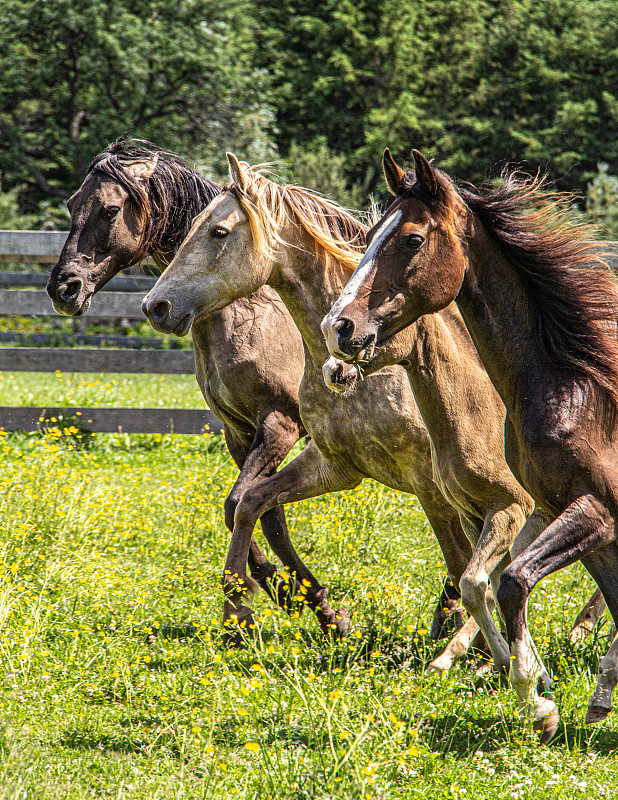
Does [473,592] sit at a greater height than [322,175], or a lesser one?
greater

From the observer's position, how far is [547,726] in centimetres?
313

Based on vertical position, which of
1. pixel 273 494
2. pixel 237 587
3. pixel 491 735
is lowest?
pixel 237 587

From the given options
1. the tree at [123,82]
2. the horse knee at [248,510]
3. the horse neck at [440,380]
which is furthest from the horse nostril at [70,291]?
the tree at [123,82]

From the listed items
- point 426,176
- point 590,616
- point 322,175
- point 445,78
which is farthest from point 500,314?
point 445,78

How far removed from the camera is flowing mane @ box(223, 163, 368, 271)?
157 inches

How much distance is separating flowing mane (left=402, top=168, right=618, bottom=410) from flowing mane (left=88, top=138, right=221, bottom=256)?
2.08 metres

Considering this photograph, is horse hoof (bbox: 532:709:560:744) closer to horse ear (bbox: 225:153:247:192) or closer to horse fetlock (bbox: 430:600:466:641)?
horse fetlock (bbox: 430:600:466:641)

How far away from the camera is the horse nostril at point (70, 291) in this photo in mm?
4648

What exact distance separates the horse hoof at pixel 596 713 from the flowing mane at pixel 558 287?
3.92ft

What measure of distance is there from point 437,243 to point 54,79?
2634 centimetres

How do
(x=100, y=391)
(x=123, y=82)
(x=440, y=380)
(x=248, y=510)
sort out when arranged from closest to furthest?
(x=440, y=380) → (x=248, y=510) → (x=100, y=391) → (x=123, y=82)

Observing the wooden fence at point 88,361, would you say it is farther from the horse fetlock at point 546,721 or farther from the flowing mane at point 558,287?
the horse fetlock at point 546,721

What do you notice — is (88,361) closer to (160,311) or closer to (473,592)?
(160,311)

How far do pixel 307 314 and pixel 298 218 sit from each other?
0.49m
